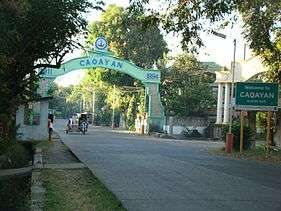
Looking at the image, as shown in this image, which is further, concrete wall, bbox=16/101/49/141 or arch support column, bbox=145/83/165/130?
arch support column, bbox=145/83/165/130

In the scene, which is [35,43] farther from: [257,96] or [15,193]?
[257,96]

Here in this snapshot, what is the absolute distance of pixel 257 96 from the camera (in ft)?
100

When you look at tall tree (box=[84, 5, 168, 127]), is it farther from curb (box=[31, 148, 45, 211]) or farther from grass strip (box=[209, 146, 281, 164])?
curb (box=[31, 148, 45, 211])

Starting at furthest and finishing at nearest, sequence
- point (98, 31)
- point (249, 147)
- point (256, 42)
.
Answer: point (98, 31)
point (249, 147)
point (256, 42)

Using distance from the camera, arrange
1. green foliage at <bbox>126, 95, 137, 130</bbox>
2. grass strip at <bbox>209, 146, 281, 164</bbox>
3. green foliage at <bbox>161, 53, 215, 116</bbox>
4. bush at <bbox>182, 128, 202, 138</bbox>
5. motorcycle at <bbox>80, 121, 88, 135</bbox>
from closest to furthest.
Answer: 1. grass strip at <bbox>209, 146, 281, 164</bbox>
2. motorcycle at <bbox>80, 121, 88, 135</bbox>
3. bush at <bbox>182, 128, 202, 138</bbox>
4. green foliage at <bbox>161, 53, 215, 116</bbox>
5. green foliage at <bbox>126, 95, 137, 130</bbox>

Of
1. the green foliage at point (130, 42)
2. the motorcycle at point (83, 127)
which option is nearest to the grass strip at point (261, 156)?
the motorcycle at point (83, 127)

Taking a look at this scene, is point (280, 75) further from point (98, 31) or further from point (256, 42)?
point (98, 31)

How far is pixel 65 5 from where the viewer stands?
66.8 ft

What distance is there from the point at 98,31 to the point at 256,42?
153 ft

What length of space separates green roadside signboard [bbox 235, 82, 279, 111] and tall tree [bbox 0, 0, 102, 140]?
36.3 ft

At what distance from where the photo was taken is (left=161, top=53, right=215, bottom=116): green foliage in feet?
210

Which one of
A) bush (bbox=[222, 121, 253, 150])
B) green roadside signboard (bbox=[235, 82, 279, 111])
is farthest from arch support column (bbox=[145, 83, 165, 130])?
green roadside signboard (bbox=[235, 82, 279, 111])

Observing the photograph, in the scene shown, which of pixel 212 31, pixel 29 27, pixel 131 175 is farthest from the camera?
pixel 212 31

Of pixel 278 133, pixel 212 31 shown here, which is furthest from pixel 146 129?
pixel 212 31
